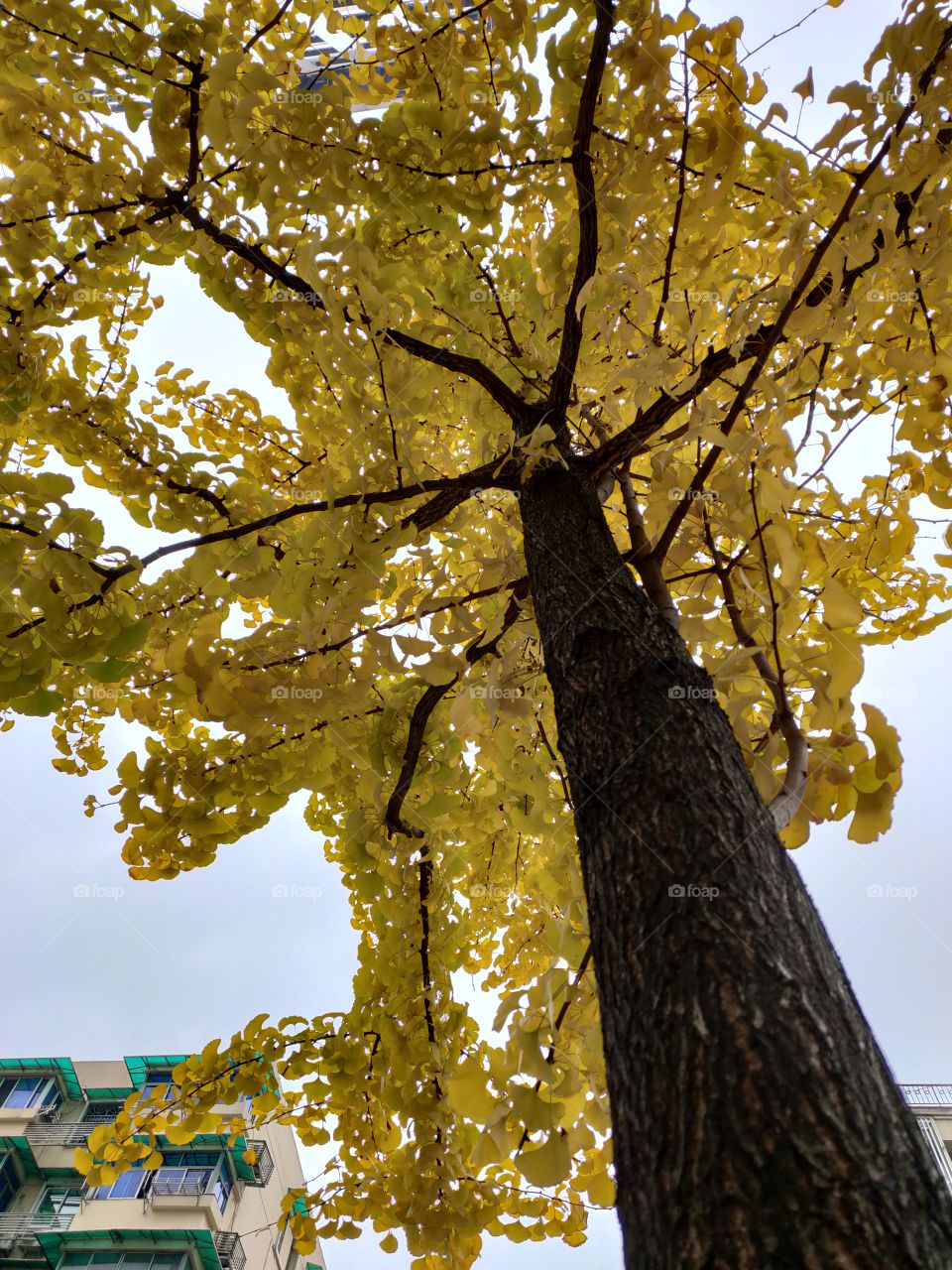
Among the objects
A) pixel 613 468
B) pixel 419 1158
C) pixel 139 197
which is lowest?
pixel 419 1158

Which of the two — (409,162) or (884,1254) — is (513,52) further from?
(884,1254)

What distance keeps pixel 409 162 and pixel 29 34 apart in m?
0.82

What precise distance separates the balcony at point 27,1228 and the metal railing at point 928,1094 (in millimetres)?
15225

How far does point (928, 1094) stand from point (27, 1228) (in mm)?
16352

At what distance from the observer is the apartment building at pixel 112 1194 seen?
12.3m

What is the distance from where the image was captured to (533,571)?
5.06 ft

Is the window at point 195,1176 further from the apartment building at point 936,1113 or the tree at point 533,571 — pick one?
the tree at point 533,571

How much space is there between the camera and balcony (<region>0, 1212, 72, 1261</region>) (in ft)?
40.7

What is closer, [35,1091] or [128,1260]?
[128,1260]

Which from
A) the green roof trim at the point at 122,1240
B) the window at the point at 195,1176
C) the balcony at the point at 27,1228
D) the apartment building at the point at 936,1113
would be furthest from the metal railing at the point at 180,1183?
the apartment building at the point at 936,1113

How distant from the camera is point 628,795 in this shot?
0.99 metres

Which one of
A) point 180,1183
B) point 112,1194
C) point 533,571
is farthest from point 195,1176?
point 533,571

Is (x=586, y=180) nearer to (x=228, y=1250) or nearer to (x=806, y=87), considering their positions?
(x=806, y=87)

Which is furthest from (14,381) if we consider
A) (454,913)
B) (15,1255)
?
(15,1255)
